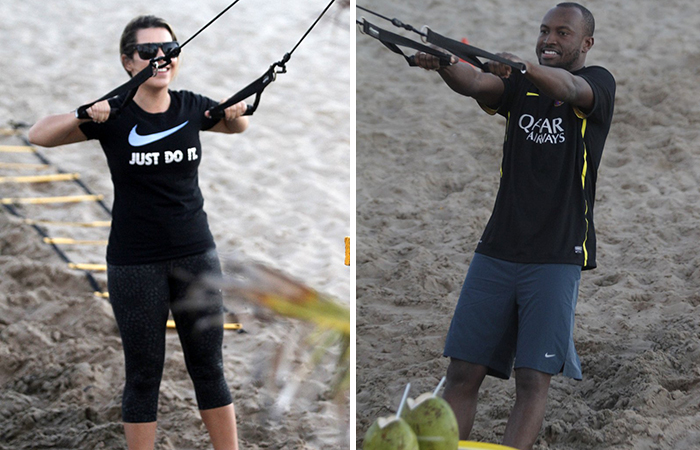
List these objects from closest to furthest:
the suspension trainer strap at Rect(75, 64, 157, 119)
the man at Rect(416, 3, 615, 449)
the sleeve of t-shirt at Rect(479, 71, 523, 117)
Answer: the suspension trainer strap at Rect(75, 64, 157, 119) → the man at Rect(416, 3, 615, 449) → the sleeve of t-shirt at Rect(479, 71, 523, 117)

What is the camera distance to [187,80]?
7258 mm

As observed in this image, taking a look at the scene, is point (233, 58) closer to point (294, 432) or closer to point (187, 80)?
point (187, 80)

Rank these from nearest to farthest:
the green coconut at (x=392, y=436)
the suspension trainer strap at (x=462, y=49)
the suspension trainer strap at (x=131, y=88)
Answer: the green coconut at (x=392, y=436), the suspension trainer strap at (x=462, y=49), the suspension trainer strap at (x=131, y=88)

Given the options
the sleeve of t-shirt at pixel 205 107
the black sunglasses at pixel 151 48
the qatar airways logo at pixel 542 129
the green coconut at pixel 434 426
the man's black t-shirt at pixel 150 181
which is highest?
the black sunglasses at pixel 151 48

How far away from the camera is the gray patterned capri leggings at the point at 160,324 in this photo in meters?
2.48

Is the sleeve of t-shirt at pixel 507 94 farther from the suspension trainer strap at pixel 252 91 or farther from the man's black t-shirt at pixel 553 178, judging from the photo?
the suspension trainer strap at pixel 252 91

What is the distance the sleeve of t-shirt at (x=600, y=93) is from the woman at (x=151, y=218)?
1.03 metres

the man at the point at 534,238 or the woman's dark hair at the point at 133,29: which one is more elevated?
the woman's dark hair at the point at 133,29

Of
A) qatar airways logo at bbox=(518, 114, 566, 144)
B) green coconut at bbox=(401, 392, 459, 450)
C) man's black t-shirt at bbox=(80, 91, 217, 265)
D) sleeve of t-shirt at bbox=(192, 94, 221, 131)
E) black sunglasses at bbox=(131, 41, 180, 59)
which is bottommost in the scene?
green coconut at bbox=(401, 392, 459, 450)

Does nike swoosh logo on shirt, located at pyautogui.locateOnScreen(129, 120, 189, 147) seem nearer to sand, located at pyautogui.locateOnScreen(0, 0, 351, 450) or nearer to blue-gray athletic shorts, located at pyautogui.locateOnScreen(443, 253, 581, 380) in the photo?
sand, located at pyautogui.locateOnScreen(0, 0, 351, 450)

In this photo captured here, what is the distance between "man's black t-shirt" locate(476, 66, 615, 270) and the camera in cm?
246

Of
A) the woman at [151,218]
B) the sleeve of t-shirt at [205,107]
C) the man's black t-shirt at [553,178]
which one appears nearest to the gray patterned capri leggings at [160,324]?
the woman at [151,218]

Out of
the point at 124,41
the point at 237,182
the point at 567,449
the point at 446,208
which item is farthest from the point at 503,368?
the point at 237,182

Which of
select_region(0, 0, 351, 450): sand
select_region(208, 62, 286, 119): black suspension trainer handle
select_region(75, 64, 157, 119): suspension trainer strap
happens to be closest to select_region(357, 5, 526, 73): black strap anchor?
select_region(0, 0, 351, 450): sand
